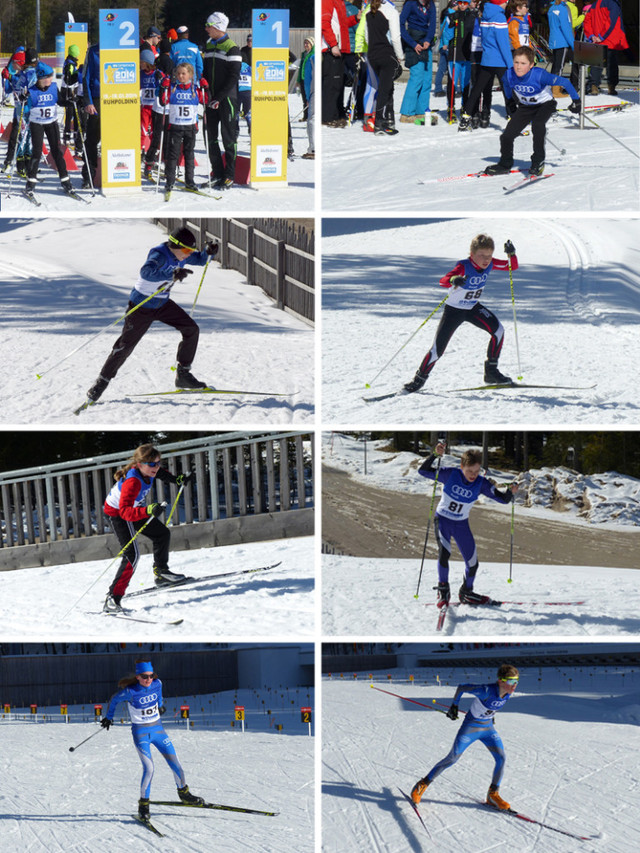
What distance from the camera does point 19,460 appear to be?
8367mm

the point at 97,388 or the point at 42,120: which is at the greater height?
the point at 42,120

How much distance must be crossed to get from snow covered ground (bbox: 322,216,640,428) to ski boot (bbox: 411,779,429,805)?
2.39 metres

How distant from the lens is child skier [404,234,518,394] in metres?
6.81

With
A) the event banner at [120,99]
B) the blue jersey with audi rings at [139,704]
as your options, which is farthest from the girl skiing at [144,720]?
the event banner at [120,99]

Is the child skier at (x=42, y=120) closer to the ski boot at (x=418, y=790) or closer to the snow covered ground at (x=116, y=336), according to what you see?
the snow covered ground at (x=116, y=336)

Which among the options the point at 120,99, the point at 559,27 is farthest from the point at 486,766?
the point at 559,27

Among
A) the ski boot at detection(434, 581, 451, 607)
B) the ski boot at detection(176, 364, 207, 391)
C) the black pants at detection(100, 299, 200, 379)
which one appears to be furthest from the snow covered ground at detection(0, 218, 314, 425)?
the ski boot at detection(434, 581, 451, 607)

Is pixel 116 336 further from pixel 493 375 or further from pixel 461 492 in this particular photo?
pixel 461 492

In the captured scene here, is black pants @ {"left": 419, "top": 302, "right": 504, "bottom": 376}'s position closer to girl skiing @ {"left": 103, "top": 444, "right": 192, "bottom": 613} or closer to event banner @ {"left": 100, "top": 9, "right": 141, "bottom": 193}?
girl skiing @ {"left": 103, "top": 444, "right": 192, "bottom": 613}

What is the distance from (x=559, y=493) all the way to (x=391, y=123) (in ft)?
16.2

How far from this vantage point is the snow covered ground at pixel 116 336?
7.16 metres

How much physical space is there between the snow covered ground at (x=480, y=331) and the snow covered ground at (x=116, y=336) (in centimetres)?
46

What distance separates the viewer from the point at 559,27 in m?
11.7

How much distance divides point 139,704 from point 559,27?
9.53 metres
